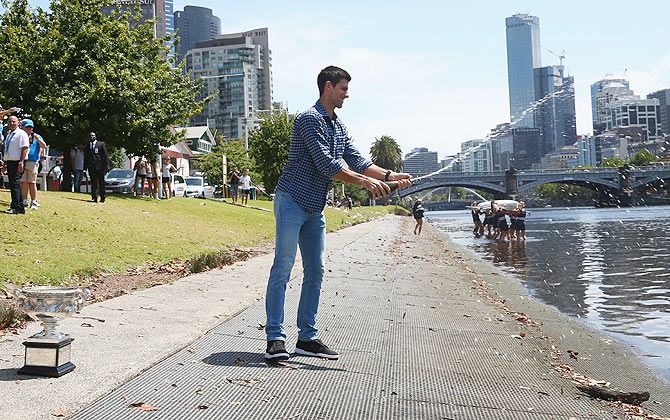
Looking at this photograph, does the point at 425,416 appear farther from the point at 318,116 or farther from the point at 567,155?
the point at 567,155

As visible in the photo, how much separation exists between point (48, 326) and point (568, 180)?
9597cm

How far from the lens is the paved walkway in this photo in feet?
13.7

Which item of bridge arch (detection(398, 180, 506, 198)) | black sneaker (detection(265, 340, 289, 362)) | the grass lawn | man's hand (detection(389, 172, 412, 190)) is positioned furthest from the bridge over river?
black sneaker (detection(265, 340, 289, 362))

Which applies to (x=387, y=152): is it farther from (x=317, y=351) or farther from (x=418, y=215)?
(x=317, y=351)

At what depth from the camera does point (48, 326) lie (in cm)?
444

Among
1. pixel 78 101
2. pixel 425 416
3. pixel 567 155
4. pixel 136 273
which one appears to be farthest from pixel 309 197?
pixel 567 155

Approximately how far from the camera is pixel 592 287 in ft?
45.0

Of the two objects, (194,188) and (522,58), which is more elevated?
(522,58)

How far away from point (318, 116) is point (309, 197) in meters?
0.63

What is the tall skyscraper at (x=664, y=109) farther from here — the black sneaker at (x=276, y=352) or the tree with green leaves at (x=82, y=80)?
the black sneaker at (x=276, y=352)

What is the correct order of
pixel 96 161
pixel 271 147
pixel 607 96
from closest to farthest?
pixel 96 161 < pixel 271 147 < pixel 607 96

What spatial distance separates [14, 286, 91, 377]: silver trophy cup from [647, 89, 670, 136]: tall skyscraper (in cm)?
7328

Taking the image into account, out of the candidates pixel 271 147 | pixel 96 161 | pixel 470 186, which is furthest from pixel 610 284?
pixel 470 186

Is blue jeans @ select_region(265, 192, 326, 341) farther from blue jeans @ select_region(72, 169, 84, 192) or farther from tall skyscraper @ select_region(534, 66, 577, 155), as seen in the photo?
tall skyscraper @ select_region(534, 66, 577, 155)
